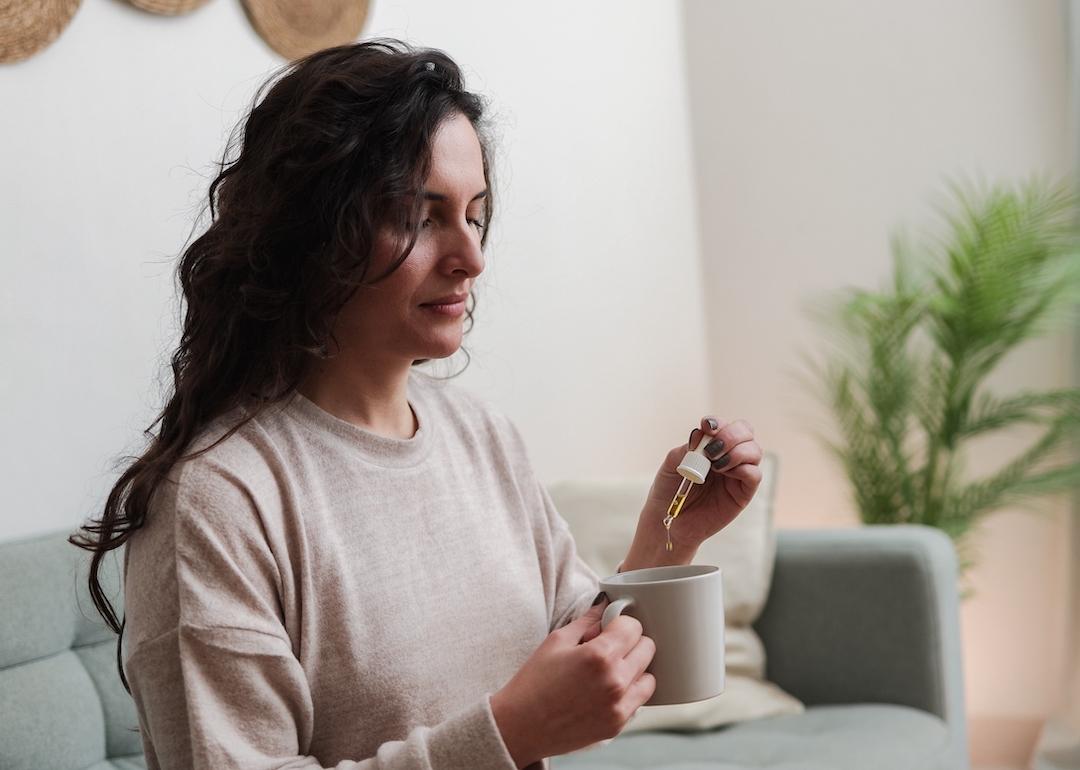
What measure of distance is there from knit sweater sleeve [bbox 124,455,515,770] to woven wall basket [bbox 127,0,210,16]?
3.23 feet

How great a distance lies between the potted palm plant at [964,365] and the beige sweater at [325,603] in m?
1.92

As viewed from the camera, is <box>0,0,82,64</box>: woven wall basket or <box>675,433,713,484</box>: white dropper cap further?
<box>0,0,82,64</box>: woven wall basket

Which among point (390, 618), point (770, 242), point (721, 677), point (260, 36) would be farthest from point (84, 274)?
point (770, 242)

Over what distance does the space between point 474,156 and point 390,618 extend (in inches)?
16.3

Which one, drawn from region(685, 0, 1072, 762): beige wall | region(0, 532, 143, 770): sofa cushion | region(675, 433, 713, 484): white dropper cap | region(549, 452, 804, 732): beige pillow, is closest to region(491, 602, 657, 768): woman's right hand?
region(675, 433, 713, 484): white dropper cap

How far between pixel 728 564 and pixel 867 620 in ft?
0.83

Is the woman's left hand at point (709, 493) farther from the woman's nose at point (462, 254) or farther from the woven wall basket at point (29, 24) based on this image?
the woven wall basket at point (29, 24)

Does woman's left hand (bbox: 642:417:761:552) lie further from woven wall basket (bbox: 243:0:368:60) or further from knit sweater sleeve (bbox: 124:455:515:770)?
woven wall basket (bbox: 243:0:368:60)

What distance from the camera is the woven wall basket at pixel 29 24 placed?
1474 mm

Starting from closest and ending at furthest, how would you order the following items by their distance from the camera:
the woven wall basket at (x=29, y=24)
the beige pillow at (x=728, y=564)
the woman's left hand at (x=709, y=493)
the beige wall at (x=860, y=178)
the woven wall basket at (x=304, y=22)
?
the woman's left hand at (x=709, y=493) → the woven wall basket at (x=29, y=24) → the woven wall basket at (x=304, y=22) → the beige pillow at (x=728, y=564) → the beige wall at (x=860, y=178)

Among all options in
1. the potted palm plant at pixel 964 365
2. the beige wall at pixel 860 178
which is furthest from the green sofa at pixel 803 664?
the beige wall at pixel 860 178

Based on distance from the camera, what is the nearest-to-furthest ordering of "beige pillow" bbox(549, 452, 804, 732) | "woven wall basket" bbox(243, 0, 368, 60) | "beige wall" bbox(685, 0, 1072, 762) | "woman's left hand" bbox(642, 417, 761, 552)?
"woman's left hand" bbox(642, 417, 761, 552), "woven wall basket" bbox(243, 0, 368, 60), "beige pillow" bbox(549, 452, 804, 732), "beige wall" bbox(685, 0, 1072, 762)

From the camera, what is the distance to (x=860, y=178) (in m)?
3.29

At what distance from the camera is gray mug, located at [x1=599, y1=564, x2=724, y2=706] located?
0.94 metres
